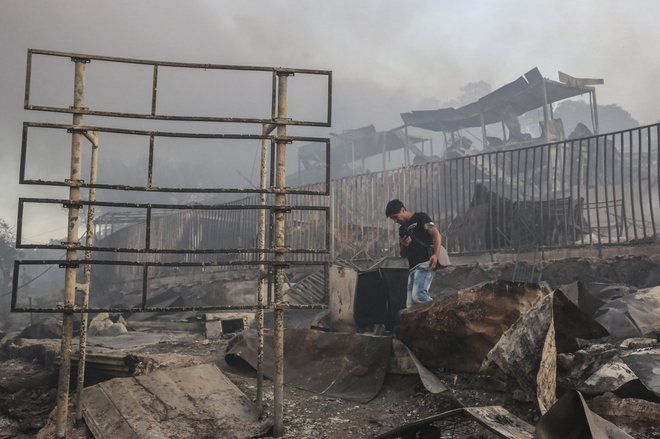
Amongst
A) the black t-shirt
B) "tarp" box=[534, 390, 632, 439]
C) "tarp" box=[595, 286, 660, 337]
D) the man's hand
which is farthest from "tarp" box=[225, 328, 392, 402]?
"tarp" box=[595, 286, 660, 337]

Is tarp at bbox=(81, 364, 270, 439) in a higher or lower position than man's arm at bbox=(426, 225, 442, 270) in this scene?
lower

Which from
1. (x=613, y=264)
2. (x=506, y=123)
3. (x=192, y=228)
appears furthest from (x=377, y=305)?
(x=506, y=123)

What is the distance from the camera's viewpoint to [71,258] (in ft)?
9.82

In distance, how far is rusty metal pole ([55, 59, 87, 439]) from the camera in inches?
116

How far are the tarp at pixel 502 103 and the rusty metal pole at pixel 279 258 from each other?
19.0m

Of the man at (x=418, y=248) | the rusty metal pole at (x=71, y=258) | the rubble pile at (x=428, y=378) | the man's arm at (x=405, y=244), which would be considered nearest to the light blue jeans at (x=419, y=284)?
the man at (x=418, y=248)

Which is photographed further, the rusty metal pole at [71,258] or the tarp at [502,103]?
the tarp at [502,103]

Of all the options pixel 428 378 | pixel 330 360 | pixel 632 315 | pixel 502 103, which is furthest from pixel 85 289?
pixel 502 103

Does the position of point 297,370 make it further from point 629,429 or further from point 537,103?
point 537,103

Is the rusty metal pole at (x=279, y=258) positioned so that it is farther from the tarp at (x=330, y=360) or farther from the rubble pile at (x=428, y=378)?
the tarp at (x=330, y=360)

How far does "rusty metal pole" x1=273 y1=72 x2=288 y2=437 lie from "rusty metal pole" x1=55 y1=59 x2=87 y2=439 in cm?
125

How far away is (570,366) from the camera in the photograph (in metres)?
3.48

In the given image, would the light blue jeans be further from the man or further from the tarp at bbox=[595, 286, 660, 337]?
the tarp at bbox=[595, 286, 660, 337]

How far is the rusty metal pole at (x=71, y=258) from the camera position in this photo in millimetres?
2957
